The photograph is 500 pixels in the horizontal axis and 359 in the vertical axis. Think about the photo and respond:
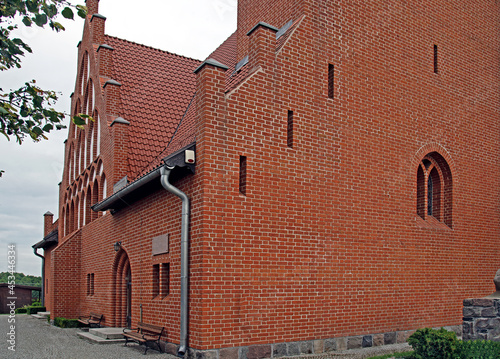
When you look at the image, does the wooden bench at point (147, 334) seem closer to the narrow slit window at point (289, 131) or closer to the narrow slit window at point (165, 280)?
the narrow slit window at point (165, 280)

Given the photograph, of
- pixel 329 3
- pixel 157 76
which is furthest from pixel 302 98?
pixel 157 76

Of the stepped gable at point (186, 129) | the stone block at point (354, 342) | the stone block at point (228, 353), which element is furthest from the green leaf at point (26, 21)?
the stone block at point (354, 342)

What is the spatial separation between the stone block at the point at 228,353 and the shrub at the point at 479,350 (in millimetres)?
3754

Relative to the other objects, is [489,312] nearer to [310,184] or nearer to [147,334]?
[310,184]

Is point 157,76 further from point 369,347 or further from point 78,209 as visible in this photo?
point 369,347

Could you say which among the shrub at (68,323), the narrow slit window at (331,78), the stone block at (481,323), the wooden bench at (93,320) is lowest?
the shrub at (68,323)

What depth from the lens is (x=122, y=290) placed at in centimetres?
1451

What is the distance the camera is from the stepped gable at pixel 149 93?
15.1m

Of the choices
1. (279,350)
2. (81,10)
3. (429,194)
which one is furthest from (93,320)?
(81,10)

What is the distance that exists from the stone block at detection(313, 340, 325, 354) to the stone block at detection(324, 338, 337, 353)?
0.08 metres

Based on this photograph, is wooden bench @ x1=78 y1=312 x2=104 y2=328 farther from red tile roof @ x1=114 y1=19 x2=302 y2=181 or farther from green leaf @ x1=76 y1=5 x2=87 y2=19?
green leaf @ x1=76 y1=5 x2=87 y2=19

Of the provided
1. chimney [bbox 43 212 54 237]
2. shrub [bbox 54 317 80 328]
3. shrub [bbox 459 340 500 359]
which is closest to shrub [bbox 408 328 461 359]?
shrub [bbox 459 340 500 359]

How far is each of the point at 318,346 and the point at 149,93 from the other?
1031cm

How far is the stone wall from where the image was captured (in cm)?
938
